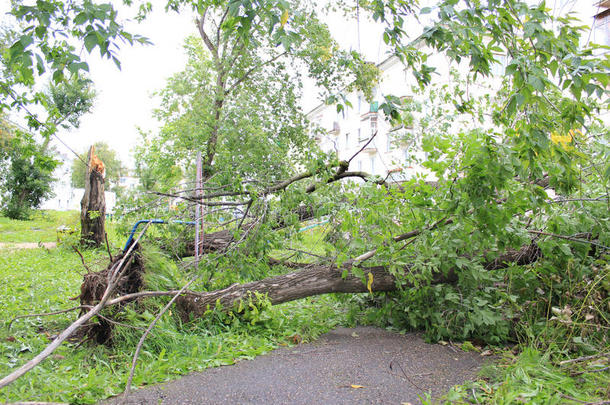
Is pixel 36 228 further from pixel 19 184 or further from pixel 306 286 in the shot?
Result: pixel 306 286

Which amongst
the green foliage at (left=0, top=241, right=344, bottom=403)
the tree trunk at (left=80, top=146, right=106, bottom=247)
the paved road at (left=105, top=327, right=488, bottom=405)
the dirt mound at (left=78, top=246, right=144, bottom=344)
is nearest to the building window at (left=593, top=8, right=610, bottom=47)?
the paved road at (left=105, top=327, right=488, bottom=405)

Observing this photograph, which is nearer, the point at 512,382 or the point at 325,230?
the point at 512,382

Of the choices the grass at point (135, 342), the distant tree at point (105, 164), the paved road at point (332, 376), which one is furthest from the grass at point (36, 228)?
the distant tree at point (105, 164)

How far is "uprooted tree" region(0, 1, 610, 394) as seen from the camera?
7.83 ft

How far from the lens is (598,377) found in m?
2.50

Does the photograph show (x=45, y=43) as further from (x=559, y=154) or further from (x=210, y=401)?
(x=559, y=154)

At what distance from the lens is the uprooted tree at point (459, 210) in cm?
239

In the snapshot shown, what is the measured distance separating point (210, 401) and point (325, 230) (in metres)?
2.81

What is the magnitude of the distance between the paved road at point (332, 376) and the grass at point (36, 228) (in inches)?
369

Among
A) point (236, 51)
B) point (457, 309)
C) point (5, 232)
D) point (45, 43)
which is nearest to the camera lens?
point (457, 309)

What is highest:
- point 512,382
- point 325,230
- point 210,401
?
point 325,230

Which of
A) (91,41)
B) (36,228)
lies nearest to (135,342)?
(91,41)

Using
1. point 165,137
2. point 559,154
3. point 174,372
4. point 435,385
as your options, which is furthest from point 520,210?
point 165,137

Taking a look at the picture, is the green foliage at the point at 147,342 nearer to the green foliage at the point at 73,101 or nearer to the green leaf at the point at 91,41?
the green leaf at the point at 91,41
